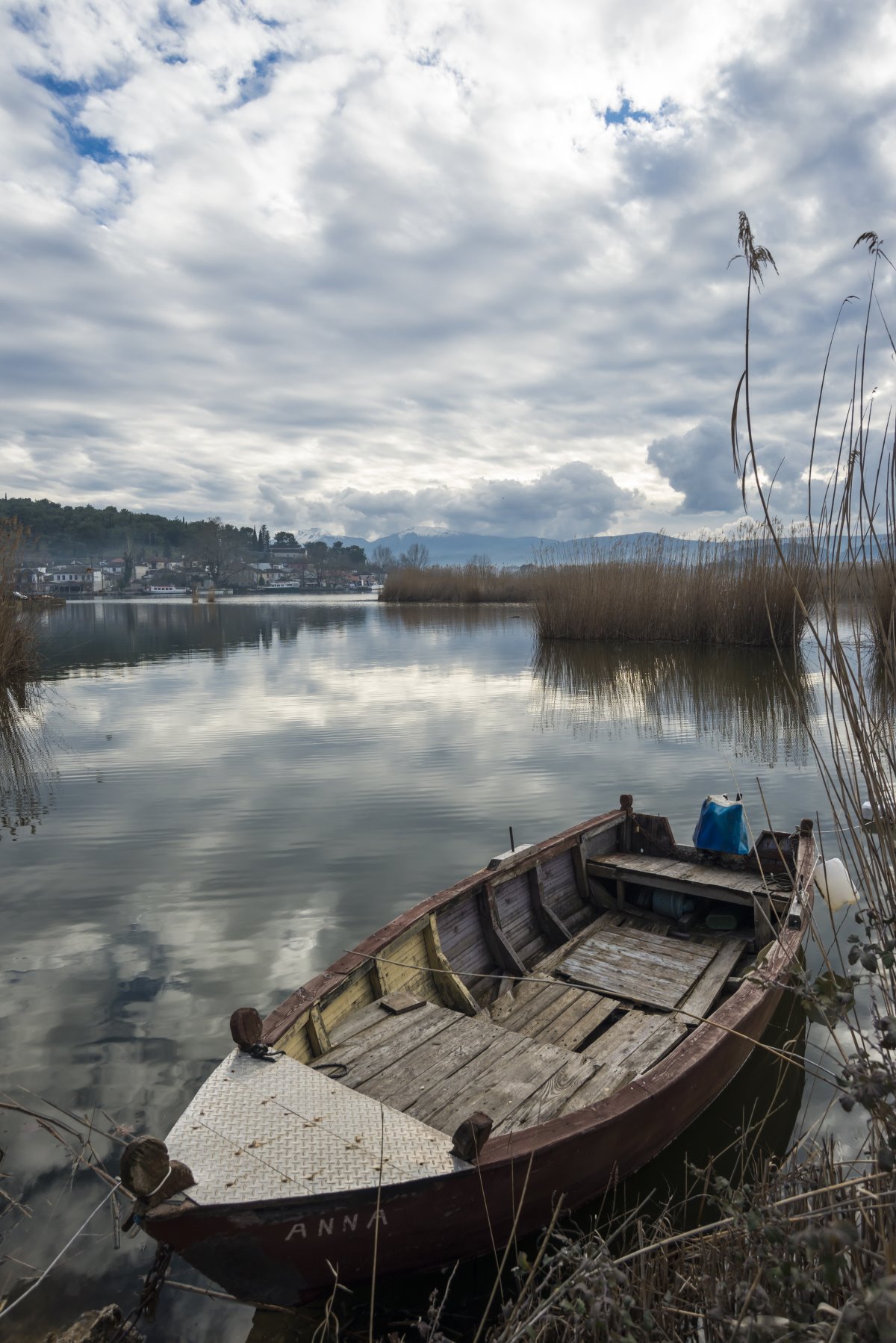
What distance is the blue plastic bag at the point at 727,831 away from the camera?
6004 millimetres

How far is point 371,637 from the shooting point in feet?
100

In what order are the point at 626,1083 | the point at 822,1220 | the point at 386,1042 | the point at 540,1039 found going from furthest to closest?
1. the point at 540,1039
2. the point at 386,1042
3. the point at 626,1083
4. the point at 822,1220

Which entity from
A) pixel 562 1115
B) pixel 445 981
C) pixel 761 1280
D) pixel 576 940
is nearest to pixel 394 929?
pixel 445 981

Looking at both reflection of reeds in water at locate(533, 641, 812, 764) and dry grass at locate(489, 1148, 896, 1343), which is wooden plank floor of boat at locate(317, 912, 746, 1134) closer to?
dry grass at locate(489, 1148, 896, 1343)

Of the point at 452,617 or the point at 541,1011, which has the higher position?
the point at 452,617

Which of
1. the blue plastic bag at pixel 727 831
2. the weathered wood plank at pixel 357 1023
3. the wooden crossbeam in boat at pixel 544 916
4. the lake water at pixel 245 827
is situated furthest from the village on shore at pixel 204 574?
the weathered wood plank at pixel 357 1023

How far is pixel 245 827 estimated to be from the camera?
8.48 metres

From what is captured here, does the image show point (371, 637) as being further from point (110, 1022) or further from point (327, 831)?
point (110, 1022)

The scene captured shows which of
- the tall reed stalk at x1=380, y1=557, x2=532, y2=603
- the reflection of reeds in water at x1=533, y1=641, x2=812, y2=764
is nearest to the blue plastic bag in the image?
the reflection of reeds in water at x1=533, y1=641, x2=812, y2=764

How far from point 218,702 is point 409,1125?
14.0 meters

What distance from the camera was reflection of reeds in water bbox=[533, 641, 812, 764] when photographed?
12.4 meters

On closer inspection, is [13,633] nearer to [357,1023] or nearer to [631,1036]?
[357,1023]

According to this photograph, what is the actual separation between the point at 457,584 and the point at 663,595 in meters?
26.7

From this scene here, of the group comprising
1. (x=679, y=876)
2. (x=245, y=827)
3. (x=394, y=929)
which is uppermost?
(x=394, y=929)
